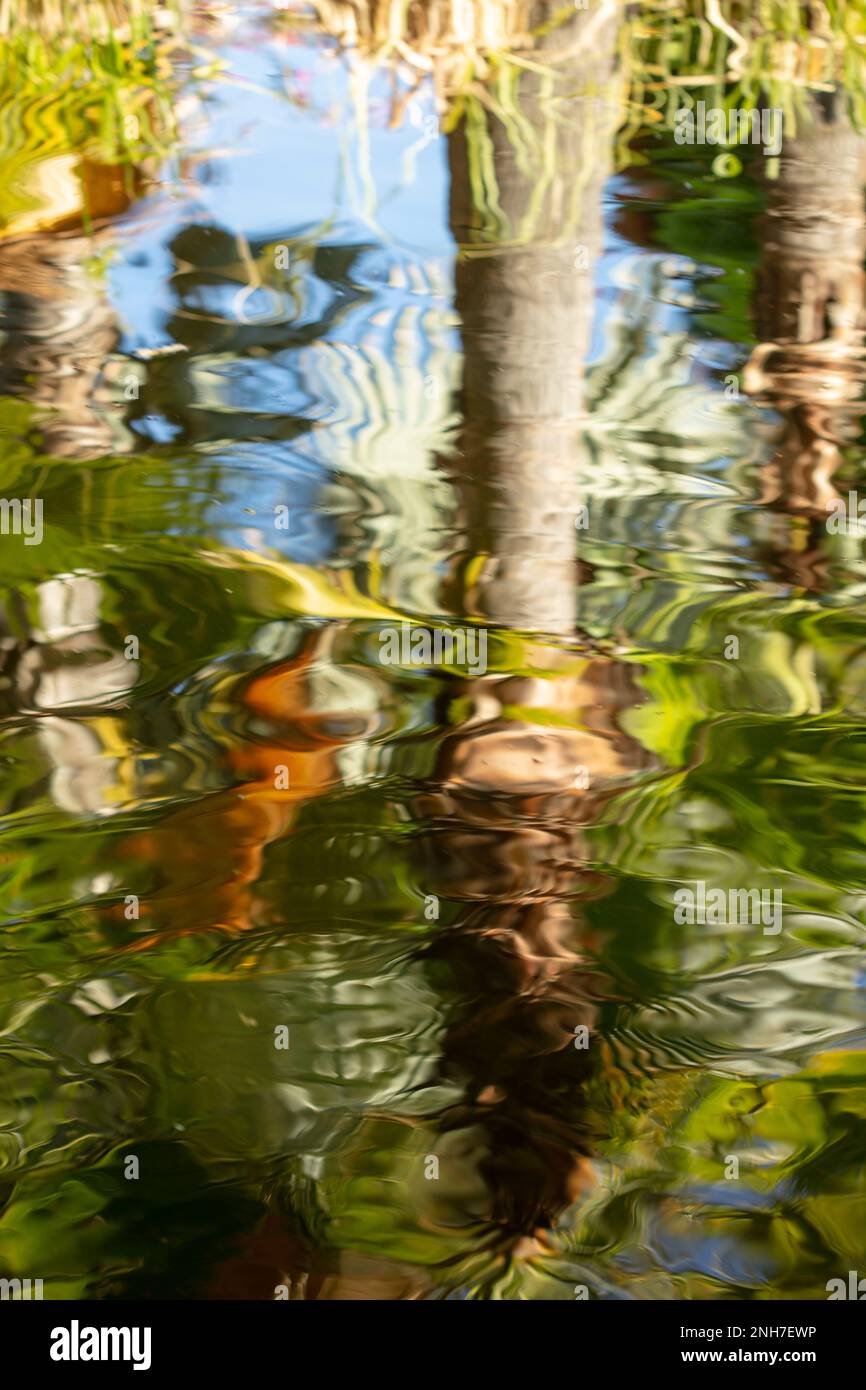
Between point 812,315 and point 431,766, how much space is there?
141 centimetres

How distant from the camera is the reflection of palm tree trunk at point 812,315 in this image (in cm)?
167

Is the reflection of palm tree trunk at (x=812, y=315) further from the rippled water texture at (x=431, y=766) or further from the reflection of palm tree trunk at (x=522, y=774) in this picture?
the reflection of palm tree trunk at (x=522, y=774)

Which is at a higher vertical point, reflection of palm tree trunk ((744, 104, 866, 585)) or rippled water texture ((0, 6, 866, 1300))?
reflection of palm tree trunk ((744, 104, 866, 585))

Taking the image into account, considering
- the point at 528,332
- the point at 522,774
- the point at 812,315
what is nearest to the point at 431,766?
the point at 522,774

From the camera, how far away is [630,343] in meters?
2.03

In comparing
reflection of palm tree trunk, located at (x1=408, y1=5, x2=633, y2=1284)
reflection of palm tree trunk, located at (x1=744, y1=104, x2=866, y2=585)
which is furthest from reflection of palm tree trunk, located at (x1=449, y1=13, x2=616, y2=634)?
reflection of palm tree trunk, located at (x1=744, y1=104, x2=866, y2=585)

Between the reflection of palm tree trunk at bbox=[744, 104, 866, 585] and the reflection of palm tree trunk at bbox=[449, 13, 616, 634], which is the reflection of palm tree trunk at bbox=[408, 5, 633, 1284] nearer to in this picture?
the reflection of palm tree trunk at bbox=[449, 13, 616, 634]

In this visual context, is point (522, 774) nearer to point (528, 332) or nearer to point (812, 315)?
point (528, 332)

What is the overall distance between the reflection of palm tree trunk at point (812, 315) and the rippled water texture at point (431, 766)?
11 millimetres

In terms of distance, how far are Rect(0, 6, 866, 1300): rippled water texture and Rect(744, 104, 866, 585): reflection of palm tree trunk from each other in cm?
1

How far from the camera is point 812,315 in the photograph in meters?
2.15

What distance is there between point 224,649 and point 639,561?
1.71 ft

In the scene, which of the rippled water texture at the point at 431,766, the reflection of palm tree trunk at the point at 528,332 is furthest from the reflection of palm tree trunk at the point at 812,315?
the reflection of palm tree trunk at the point at 528,332

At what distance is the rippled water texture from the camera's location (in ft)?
2.67
